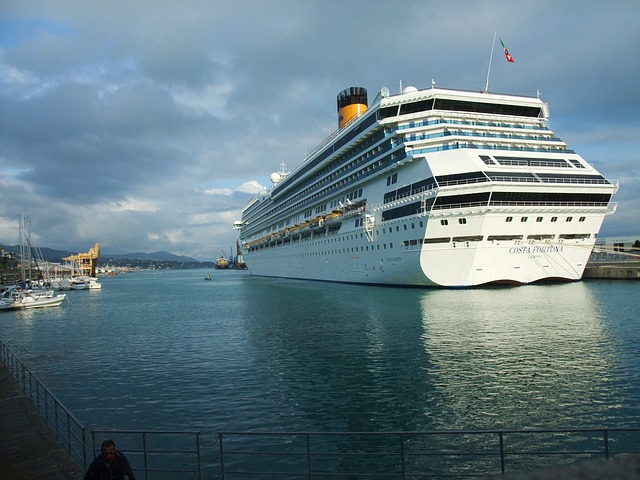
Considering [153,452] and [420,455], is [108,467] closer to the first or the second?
[153,452]

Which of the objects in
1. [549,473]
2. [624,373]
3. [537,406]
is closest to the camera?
[549,473]

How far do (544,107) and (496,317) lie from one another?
30151 millimetres

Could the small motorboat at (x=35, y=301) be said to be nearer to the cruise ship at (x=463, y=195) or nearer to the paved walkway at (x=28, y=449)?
→ the cruise ship at (x=463, y=195)

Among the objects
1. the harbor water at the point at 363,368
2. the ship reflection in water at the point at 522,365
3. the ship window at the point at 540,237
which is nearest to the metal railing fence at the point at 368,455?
the harbor water at the point at 363,368

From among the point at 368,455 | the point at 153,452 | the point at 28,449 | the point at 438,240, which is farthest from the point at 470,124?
the point at 28,449

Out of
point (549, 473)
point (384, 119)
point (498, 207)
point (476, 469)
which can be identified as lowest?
point (476, 469)

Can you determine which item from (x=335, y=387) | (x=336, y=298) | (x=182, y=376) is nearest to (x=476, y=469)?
(x=335, y=387)

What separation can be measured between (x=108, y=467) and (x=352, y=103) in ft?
218

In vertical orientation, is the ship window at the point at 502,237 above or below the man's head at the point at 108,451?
above

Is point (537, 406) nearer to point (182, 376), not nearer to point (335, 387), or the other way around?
point (335, 387)

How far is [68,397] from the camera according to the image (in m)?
15.5

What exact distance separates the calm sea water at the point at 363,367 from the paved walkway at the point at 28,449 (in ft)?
6.24

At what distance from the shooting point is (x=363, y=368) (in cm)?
1714

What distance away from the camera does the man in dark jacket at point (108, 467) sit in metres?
6.64
